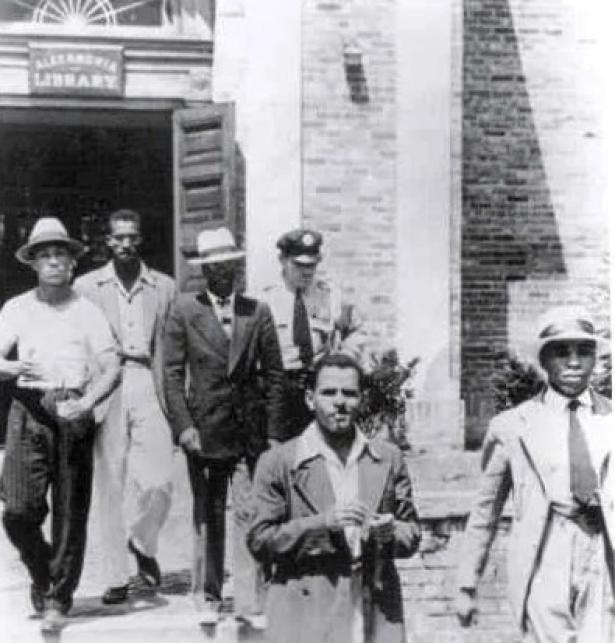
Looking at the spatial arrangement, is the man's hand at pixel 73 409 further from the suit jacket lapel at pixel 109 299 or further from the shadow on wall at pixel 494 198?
the shadow on wall at pixel 494 198

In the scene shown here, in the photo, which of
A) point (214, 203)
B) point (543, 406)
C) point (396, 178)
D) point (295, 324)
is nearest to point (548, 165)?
point (396, 178)

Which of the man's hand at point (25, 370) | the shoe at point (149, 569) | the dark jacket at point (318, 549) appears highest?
the man's hand at point (25, 370)

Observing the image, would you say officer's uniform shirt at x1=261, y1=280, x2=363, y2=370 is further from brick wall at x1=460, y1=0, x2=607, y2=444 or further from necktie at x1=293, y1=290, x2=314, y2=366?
brick wall at x1=460, y1=0, x2=607, y2=444

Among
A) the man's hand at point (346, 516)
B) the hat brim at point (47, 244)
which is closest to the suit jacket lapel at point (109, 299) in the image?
the hat brim at point (47, 244)

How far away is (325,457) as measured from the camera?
143 inches

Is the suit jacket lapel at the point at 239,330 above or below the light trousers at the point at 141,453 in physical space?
above

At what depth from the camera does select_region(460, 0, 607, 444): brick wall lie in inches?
344

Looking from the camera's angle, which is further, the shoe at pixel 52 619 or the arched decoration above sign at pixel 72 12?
the arched decoration above sign at pixel 72 12

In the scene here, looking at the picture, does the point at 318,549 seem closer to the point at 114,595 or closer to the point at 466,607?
the point at 466,607

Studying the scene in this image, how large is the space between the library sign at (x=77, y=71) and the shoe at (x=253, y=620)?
4.09 m

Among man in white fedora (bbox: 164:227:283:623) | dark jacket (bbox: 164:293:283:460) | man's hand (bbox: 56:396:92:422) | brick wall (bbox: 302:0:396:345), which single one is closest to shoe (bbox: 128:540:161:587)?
man in white fedora (bbox: 164:227:283:623)

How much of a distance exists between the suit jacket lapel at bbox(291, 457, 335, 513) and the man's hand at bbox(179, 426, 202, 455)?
1.17 m

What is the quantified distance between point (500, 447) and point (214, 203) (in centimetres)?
401

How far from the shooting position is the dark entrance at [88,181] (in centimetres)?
837
